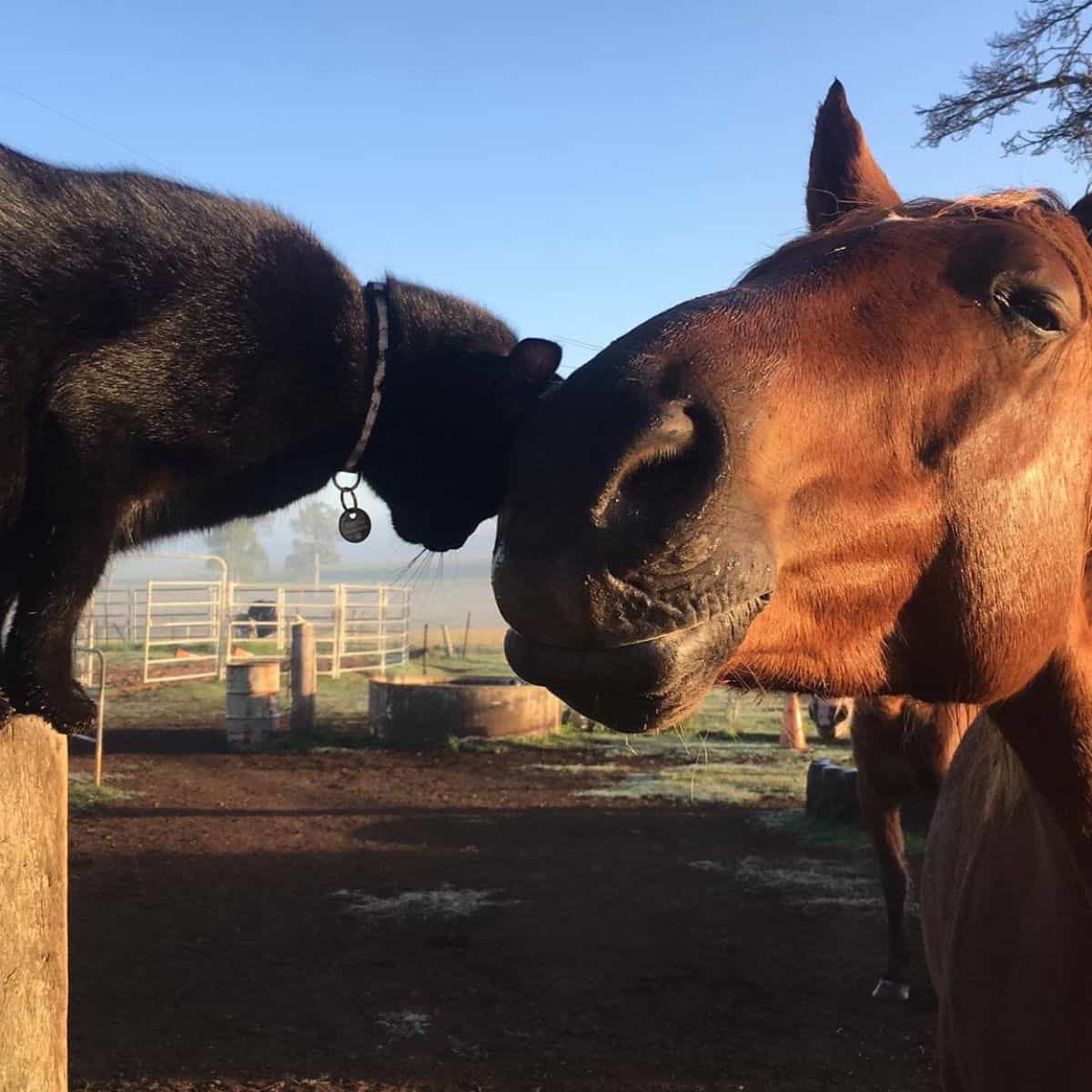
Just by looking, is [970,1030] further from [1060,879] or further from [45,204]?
[45,204]

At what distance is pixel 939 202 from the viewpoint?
1.68 metres

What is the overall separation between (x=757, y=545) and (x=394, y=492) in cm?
60

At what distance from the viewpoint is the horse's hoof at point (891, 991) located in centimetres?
503

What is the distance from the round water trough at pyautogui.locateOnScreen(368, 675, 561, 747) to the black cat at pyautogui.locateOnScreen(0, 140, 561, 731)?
11.3 m

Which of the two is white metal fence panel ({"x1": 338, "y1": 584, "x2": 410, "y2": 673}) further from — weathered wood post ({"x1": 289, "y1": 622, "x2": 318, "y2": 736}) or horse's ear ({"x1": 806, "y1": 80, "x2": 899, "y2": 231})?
horse's ear ({"x1": 806, "y1": 80, "x2": 899, "y2": 231})

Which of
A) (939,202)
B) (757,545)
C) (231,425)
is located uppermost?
(939,202)

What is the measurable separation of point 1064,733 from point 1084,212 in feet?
3.03

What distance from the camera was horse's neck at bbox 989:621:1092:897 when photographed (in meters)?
1.66

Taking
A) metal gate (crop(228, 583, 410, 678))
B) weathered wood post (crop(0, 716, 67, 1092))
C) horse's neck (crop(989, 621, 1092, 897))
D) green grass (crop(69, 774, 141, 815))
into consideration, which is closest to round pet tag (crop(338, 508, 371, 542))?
weathered wood post (crop(0, 716, 67, 1092))

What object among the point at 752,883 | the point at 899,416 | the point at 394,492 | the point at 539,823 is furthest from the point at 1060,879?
the point at 539,823

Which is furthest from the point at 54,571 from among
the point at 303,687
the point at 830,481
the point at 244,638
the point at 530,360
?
the point at 244,638

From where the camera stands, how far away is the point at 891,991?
506 cm

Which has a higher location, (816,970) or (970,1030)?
(970,1030)

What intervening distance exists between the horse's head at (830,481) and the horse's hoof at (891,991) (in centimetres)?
419
